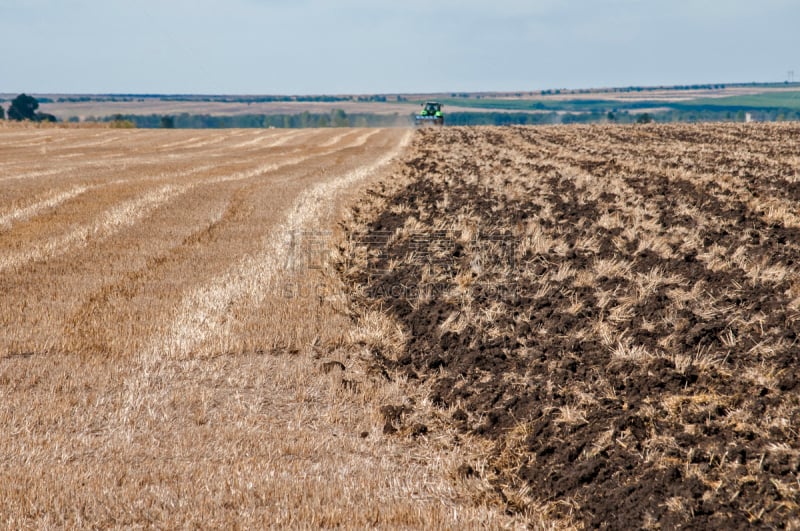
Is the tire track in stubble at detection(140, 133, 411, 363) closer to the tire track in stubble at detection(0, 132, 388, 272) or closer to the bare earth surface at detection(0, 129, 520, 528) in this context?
the bare earth surface at detection(0, 129, 520, 528)

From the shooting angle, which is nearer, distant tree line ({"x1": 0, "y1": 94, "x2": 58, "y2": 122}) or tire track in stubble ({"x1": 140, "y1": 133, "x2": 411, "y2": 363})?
tire track in stubble ({"x1": 140, "y1": 133, "x2": 411, "y2": 363})

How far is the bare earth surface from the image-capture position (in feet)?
15.8

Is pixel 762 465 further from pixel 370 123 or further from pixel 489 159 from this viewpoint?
pixel 370 123

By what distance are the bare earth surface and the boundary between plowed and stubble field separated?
561 millimetres

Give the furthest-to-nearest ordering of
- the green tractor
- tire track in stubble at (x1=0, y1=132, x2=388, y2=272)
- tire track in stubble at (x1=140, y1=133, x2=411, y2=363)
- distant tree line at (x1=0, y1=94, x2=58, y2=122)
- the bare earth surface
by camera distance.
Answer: distant tree line at (x1=0, y1=94, x2=58, y2=122), the green tractor, tire track in stubble at (x1=0, y1=132, x2=388, y2=272), tire track in stubble at (x1=140, y1=133, x2=411, y2=363), the bare earth surface

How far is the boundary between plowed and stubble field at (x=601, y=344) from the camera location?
4.89m

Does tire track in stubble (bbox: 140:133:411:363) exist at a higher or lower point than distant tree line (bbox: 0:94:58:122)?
lower

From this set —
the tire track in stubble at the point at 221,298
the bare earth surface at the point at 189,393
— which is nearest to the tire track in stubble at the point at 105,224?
the bare earth surface at the point at 189,393

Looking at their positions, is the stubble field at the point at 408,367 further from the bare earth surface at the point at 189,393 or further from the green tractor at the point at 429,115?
the green tractor at the point at 429,115

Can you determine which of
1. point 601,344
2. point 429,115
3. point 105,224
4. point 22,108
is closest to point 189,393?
point 601,344

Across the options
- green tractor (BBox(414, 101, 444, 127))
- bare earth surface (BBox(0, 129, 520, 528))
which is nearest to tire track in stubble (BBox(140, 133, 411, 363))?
bare earth surface (BBox(0, 129, 520, 528))

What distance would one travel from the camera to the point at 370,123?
120125 mm

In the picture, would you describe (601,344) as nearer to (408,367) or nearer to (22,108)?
(408,367)

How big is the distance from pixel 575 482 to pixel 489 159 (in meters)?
23.9
